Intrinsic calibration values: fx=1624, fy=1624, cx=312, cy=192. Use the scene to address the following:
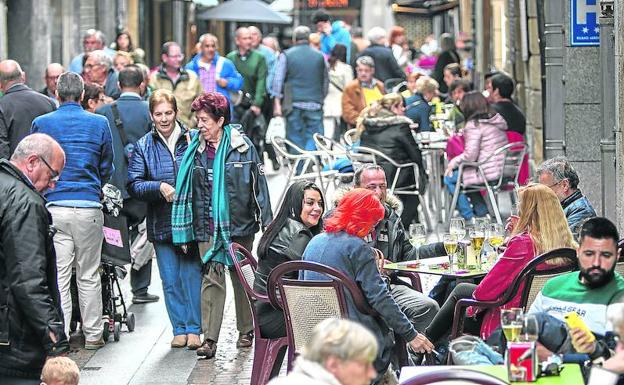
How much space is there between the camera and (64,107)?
1169 cm

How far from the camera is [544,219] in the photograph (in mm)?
8930

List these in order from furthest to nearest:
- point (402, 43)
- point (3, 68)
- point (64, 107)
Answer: point (402, 43)
point (3, 68)
point (64, 107)

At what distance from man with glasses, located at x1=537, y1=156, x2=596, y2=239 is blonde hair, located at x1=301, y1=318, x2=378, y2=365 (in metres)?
4.97

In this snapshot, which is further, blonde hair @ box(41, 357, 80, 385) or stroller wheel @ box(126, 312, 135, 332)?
stroller wheel @ box(126, 312, 135, 332)

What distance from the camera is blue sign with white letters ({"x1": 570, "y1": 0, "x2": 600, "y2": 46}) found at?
13.3 meters

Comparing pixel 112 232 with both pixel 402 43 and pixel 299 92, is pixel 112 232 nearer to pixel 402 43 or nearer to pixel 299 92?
pixel 299 92

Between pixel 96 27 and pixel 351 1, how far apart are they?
31.2 metres

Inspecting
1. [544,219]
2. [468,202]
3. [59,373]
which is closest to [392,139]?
[468,202]

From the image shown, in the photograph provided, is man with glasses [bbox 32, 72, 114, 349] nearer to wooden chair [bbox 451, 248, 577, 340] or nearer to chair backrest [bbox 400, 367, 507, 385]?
wooden chair [bbox 451, 248, 577, 340]

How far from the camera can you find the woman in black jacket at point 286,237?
31.4 feet

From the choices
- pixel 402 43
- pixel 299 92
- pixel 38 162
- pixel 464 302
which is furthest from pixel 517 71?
pixel 38 162

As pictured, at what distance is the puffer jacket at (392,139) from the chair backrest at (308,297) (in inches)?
294

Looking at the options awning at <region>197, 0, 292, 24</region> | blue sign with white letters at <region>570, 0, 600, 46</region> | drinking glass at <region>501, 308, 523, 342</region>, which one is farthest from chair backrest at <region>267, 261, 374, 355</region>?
awning at <region>197, 0, 292, 24</region>

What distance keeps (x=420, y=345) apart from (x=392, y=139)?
7.73m
